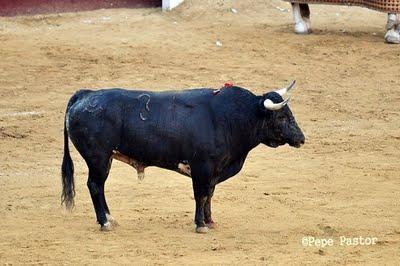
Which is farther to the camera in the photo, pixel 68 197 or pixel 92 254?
pixel 68 197

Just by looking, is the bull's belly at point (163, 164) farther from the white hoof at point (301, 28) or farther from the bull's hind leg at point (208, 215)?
the white hoof at point (301, 28)

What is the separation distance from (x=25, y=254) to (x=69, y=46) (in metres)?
7.11

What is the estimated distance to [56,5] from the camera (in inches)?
655

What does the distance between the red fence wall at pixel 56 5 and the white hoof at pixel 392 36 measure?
333 centimetres

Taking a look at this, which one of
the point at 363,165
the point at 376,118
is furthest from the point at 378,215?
the point at 376,118

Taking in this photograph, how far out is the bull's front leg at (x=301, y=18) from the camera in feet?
53.4

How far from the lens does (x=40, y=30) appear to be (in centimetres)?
1591

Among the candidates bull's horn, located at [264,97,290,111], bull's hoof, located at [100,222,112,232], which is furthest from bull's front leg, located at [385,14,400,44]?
bull's hoof, located at [100,222,112,232]

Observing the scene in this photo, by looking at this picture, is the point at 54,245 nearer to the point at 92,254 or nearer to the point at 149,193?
the point at 92,254

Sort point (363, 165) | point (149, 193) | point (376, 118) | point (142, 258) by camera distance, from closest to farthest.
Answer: point (142, 258)
point (149, 193)
point (363, 165)
point (376, 118)

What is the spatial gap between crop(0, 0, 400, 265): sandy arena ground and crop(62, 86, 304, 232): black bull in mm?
423

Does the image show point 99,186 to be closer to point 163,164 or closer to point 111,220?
point 111,220

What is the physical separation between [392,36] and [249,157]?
503 cm

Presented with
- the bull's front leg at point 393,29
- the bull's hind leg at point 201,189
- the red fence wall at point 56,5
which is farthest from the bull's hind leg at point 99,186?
the red fence wall at point 56,5
